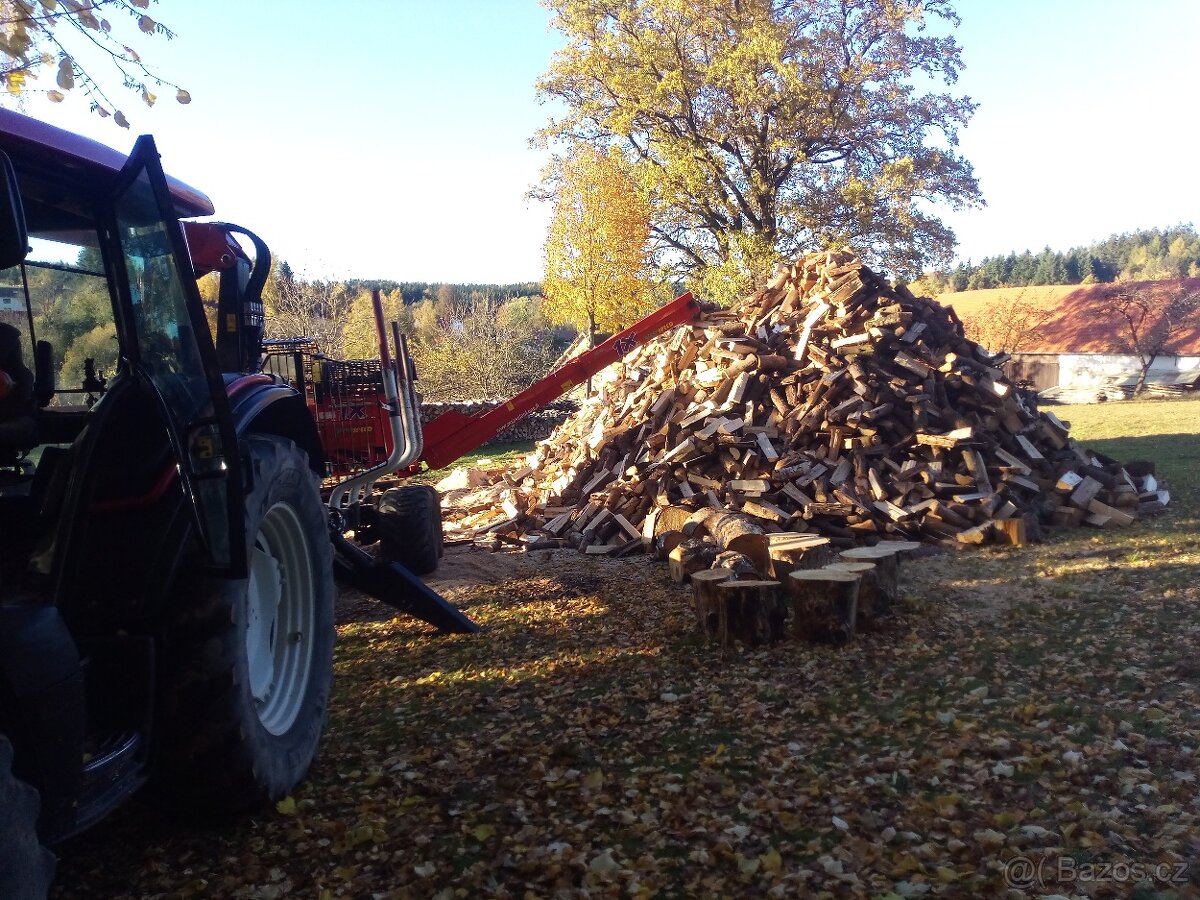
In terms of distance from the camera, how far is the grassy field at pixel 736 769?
3064 millimetres

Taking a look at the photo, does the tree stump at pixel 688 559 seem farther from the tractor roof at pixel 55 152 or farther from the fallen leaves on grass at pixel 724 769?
the tractor roof at pixel 55 152

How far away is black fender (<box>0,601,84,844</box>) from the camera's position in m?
2.12


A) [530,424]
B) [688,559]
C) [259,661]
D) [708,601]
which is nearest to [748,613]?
[708,601]

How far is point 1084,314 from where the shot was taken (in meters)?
42.7

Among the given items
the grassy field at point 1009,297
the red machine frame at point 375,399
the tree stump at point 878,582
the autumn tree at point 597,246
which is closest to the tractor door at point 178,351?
the red machine frame at point 375,399

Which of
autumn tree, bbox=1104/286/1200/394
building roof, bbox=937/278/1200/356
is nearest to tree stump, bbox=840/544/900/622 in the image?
autumn tree, bbox=1104/286/1200/394

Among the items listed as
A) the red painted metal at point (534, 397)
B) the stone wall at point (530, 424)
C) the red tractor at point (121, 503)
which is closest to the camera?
the red tractor at point (121, 503)

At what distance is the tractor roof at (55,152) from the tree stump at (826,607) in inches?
172

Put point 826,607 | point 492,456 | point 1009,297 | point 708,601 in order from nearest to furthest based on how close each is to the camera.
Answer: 1. point 826,607
2. point 708,601
3. point 492,456
4. point 1009,297

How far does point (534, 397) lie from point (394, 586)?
412cm

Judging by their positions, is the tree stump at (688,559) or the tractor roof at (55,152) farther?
the tree stump at (688,559)

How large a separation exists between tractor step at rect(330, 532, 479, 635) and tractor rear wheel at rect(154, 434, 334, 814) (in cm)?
124

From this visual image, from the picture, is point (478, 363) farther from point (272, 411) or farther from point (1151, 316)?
point (1151, 316)

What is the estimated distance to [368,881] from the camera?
10.1 feet
